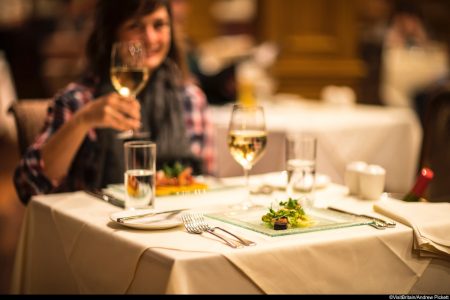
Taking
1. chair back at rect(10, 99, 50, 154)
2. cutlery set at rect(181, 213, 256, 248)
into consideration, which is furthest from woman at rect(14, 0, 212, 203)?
cutlery set at rect(181, 213, 256, 248)

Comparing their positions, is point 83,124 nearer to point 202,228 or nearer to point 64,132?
point 64,132

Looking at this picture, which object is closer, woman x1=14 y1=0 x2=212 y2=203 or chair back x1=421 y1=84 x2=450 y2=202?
woman x1=14 y1=0 x2=212 y2=203

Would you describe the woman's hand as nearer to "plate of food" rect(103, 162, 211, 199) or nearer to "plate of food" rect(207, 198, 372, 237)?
"plate of food" rect(103, 162, 211, 199)

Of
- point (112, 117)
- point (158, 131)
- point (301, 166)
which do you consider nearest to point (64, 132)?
point (112, 117)

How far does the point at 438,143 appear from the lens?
2.17 metres

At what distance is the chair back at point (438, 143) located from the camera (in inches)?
83.4

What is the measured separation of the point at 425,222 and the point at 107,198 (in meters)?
0.73

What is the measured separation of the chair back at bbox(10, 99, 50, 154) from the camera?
2207 millimetres

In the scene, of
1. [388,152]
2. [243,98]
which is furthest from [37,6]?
[388,152]

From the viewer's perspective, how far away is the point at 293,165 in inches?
65.5

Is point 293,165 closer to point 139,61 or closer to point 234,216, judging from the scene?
point 234,216

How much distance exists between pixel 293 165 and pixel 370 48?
4790 mm

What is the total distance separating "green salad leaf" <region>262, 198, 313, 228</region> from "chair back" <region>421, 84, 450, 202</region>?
0.86 meters

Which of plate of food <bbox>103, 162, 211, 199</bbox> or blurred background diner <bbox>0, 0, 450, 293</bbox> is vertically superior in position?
blurred background diner <bbox>0, 0, 450, 293</bbox>
